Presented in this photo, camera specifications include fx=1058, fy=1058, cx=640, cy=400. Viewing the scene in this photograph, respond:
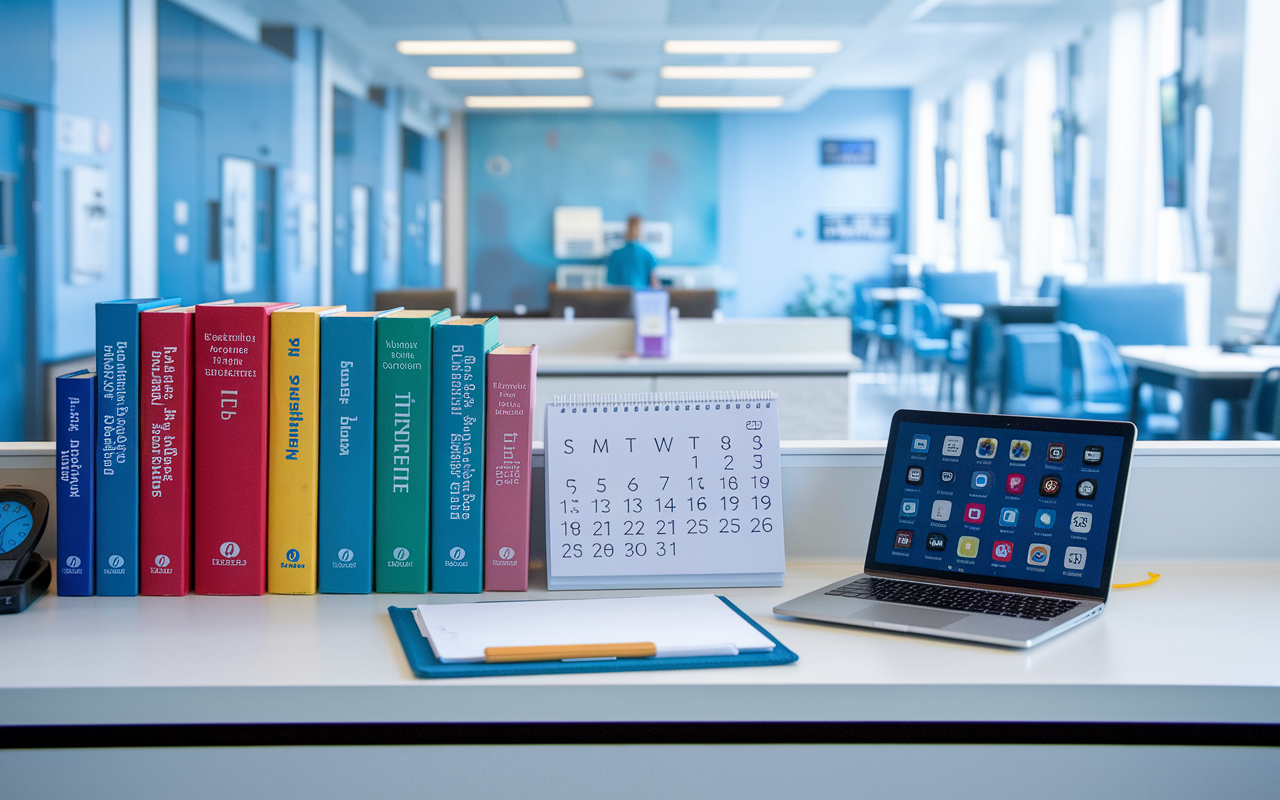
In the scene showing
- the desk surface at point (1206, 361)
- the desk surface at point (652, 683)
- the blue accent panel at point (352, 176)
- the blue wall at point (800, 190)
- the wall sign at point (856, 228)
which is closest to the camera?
the desk surface at point (652, 683)

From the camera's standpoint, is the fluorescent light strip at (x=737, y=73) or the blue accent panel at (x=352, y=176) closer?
the blue accent panel at (x=352, y=176)

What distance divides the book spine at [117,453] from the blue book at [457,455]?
0.34 m

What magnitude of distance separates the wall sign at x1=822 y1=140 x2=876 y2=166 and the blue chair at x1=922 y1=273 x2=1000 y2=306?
16.7 ft

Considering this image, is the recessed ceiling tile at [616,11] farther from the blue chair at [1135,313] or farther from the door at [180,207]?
the blue chair at [1135,313]

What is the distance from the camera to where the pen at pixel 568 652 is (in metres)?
0.97

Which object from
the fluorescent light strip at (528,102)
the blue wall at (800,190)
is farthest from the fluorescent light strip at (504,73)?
the blue wall at (800,190)

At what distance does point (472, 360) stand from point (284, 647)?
378mm

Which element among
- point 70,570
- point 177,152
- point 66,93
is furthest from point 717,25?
point 70,570

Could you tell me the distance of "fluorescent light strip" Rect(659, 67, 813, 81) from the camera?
32.8 feet

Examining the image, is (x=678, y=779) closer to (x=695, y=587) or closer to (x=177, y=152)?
(x=695, y=587)

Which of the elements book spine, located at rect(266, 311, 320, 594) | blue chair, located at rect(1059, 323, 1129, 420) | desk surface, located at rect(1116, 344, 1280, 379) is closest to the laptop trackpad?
book spine, located at rect(266, 311, 320, 594)

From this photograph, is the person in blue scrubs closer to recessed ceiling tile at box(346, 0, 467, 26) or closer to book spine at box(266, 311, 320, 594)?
recessed ceiling tile at box(346, 0, 467, 26)

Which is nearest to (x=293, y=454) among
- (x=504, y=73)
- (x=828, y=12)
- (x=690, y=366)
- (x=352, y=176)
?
(x=690, y=366)

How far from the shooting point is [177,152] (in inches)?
248
